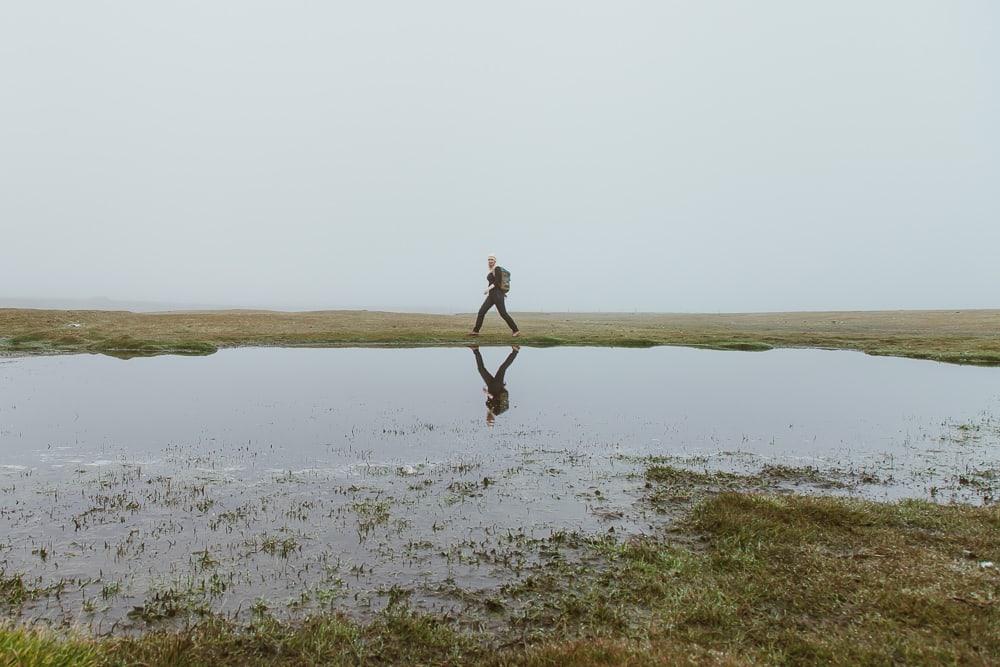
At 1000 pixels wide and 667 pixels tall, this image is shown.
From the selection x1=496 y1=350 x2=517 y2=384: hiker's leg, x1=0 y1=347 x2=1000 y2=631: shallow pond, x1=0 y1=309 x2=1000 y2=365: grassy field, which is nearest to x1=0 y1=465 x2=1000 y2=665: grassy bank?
x1=0 y1=347 x2=1000 y2=631: shallow pond

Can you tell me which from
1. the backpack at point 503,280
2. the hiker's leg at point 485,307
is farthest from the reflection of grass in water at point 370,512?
the backpack at point 503,280

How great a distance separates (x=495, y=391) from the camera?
2692 cm

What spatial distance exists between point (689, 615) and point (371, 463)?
10.4 metres

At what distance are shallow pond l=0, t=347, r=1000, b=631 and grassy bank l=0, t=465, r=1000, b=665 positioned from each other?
34.0 inches

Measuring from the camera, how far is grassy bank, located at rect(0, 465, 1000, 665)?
22.7 ft

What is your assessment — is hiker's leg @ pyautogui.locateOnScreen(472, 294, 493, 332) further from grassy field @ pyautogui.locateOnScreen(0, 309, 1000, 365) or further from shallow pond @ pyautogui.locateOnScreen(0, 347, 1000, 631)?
shallow pond @ pyautogui.locateOnScreen(0, 347, 1000, 631)

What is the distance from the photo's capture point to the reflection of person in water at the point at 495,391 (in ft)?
75.6

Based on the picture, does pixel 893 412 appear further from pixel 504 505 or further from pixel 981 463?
pixel 504 505

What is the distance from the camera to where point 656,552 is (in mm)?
10289

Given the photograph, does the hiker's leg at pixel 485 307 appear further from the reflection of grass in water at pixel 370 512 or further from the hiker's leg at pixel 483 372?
the reflection of grass in water at pixel 370 512

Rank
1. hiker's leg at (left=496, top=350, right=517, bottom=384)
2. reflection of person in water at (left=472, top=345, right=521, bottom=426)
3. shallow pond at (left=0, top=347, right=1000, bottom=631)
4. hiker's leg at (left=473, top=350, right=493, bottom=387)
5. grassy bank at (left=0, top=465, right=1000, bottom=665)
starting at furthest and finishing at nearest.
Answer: hiker's leg at (left=496, top=350, right=517, bottom=384) < hiker's leg at (left=473, top=350, right=493, bottom=387) < reflection of person in water at (left=472, top=345, right=521, bottom=426) < shallow pond at (left=0, top=347, right=1000, bottom=631) < grassy bank at (left=0, top=465, right=1000, bottom=665)

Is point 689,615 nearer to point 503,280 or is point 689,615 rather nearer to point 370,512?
point 370,512

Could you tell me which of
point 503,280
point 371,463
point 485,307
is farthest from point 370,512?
point 485,307

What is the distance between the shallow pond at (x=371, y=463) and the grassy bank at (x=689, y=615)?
0.86 m
